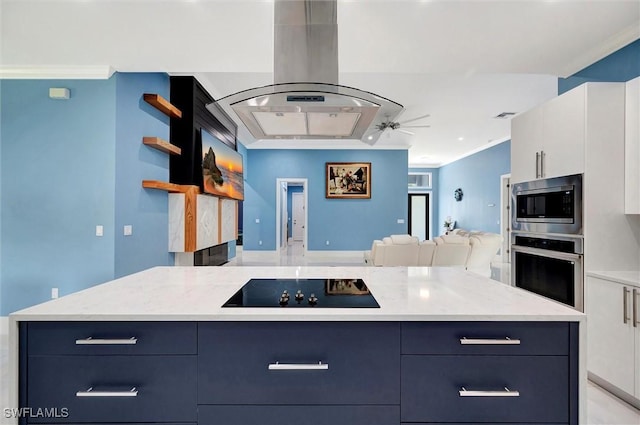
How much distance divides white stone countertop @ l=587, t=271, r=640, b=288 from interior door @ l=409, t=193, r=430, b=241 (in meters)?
9.98

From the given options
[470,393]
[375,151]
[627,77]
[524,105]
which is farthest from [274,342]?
[375,151]

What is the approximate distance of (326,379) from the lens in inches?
44.6

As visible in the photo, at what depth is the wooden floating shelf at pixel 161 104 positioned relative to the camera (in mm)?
3462

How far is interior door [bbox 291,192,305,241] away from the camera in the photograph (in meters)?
14.1

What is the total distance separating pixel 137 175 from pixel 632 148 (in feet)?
14.7

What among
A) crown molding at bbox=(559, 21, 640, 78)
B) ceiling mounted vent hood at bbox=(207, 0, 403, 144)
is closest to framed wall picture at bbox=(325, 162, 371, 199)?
crown molding at bbox=(559, 21, 640, 78)

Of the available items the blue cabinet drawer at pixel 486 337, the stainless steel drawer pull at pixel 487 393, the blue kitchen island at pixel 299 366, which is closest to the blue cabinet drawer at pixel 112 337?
the blue kitchen island at pixel 299 366

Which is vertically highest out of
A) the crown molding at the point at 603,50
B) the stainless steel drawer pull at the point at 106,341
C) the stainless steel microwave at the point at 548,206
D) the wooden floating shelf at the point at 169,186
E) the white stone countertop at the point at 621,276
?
the crown molding at the point at 603,50

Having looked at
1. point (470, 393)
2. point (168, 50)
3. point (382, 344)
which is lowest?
point (470, 393)

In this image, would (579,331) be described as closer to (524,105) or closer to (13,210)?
(13,210)

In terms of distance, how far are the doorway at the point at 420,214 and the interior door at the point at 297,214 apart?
482 cm

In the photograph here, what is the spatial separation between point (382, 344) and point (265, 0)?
2.41m

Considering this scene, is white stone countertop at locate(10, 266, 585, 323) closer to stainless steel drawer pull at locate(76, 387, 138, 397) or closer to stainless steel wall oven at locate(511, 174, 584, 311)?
stainless steel drawer pull at locate(76, 387, 138, 397)

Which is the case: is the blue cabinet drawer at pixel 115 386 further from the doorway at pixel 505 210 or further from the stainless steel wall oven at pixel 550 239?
the doorway at pixel 505 210
